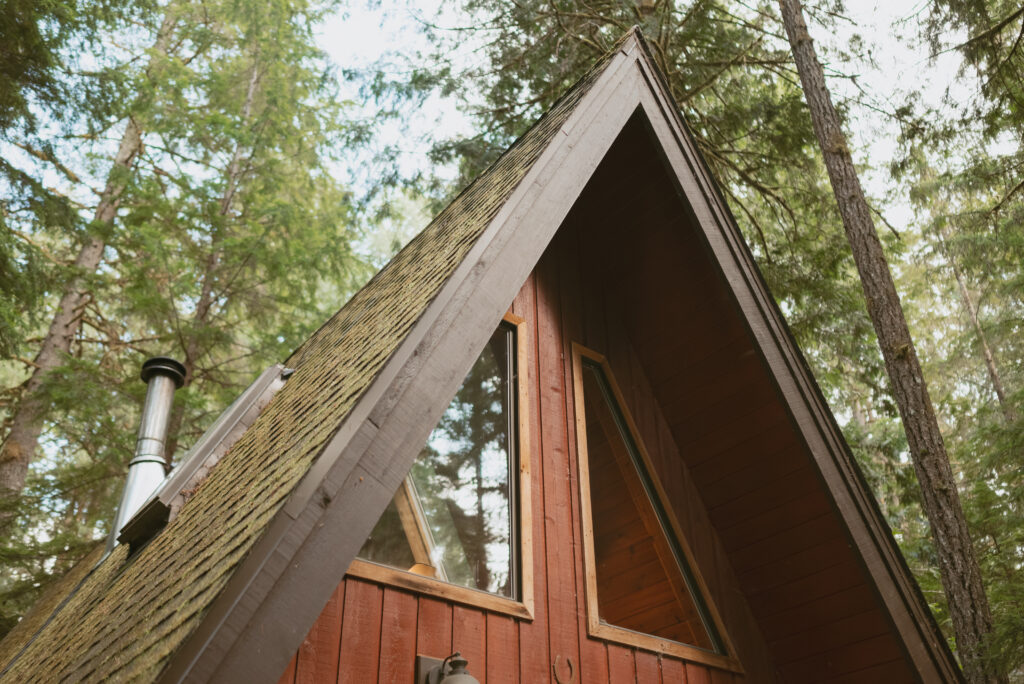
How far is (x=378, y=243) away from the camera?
30047 millimetres

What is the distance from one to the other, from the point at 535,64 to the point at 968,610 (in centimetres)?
747

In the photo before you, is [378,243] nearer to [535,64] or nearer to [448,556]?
[535,64]

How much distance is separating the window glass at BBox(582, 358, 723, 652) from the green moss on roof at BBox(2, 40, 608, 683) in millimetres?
1474

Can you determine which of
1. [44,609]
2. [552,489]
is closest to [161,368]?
[44,609]

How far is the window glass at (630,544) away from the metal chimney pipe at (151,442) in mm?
4097

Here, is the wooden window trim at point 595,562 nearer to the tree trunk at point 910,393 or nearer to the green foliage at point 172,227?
the tree trunk at point 910,393

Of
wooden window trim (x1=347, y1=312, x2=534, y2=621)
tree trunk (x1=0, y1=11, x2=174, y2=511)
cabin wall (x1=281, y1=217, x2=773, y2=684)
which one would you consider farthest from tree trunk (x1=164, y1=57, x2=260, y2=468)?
wooden window trim (x1=347, y1=312, x2=534, y2=621)

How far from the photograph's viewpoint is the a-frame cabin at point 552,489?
240 centimetres

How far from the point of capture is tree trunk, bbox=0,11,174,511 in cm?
1023

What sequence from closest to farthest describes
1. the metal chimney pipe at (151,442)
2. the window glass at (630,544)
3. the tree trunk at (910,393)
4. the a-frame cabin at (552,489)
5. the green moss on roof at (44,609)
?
the a-frame cabin at (552,489)
the window glass at (630,544)
the tree trunk at (910,393)
the green moss on roof at (44,609)
the metal chimney pipe at (151,442)

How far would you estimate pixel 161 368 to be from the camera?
26.7ft

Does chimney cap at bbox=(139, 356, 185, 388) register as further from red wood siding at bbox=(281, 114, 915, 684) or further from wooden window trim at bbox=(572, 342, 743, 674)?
wooden window trim at bbox=(572, 342, 743, 674)

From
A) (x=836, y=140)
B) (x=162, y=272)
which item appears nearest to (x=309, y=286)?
(x=162, y=272)

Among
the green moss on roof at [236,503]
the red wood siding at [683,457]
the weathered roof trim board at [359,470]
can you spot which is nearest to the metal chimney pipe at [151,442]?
the green moss on roof at [236,503]
